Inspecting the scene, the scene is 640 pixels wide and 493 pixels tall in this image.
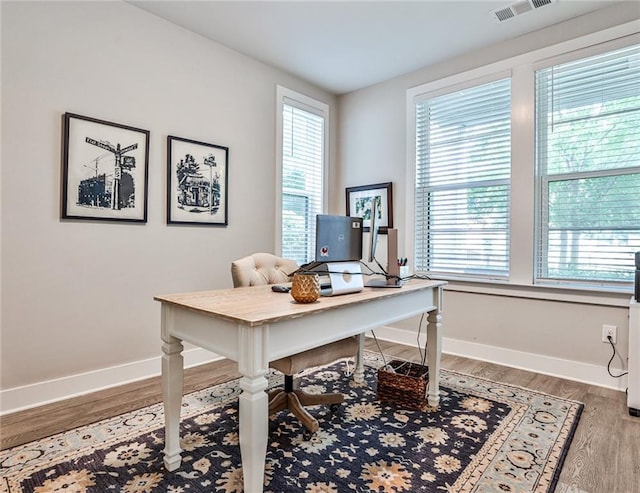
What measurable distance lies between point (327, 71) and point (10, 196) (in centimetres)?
288

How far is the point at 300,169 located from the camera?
13.0ft

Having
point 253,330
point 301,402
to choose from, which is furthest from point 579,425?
point 253,330

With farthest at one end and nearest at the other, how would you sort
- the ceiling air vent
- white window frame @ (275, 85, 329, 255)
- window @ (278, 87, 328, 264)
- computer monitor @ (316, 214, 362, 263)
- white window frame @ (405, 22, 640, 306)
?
1. window @ (278, 87, 328, 264)
2. white window frame @ (275, 85, 329, 255)
3. white window frame @ (405, 22, 640, 306)
4. the ceiling air vent
5. computer monitor @ (316, 214, 362, 263)

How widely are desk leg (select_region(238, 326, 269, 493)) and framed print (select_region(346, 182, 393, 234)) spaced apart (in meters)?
2.70

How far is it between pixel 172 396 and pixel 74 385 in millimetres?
1267

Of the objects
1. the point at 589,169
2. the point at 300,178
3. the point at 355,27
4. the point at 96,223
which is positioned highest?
the point at 355,27

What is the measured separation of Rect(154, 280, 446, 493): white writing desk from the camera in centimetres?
126

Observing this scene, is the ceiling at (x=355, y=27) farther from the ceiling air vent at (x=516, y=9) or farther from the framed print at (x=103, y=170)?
the framed print at (x=103, y=170)

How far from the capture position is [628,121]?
2.60m

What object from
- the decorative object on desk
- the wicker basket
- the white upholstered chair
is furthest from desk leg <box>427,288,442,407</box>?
the decorative object on desk

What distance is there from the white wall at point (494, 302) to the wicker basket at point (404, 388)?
1123mm

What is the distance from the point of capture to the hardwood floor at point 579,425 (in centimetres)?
161

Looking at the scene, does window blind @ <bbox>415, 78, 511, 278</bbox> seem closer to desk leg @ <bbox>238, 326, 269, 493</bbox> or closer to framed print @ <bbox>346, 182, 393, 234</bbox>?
framed print @ <bbox>346, 182, 393, 234</bbox>

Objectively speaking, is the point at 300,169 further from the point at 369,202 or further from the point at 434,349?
the point at 434,349
